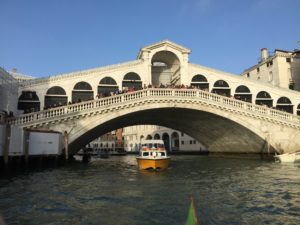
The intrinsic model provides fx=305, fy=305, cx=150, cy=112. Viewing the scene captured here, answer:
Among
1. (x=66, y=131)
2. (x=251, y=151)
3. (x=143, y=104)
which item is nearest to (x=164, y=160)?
(x=143, y=104)

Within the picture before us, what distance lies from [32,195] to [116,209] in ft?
12.5

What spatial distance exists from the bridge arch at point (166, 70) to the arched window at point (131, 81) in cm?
247

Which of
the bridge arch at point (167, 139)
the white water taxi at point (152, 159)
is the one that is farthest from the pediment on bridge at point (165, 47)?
the bridge arch at point (167, 139)

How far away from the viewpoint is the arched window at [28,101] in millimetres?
26234

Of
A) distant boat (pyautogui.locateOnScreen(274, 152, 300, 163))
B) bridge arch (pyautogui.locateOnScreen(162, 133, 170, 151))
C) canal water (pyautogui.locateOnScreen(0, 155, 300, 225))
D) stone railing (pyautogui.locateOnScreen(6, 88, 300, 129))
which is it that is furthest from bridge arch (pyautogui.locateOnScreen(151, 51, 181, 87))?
bridge arch (pyautogui.locateOnScreen(162, 133, 170, 151))

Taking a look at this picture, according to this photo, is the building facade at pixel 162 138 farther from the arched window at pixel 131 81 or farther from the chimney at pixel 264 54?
the arched window at pixel 131 81

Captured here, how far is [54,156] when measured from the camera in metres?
20.2

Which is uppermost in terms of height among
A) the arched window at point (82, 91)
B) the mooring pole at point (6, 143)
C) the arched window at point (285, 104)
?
the arched window at point (82, 91)

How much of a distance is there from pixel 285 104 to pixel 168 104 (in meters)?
15.7

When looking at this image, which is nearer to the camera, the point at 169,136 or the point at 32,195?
the point at 32,195

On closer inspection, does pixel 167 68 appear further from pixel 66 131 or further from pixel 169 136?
pixel 169 136

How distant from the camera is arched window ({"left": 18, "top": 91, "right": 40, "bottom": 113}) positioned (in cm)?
2623

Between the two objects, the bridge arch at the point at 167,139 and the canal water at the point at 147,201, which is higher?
the bridge arch at the point at 167,139

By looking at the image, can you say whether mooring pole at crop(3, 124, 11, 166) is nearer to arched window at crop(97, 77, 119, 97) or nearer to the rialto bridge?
the rialto bridge
